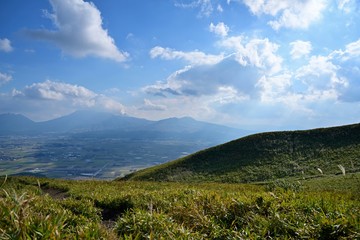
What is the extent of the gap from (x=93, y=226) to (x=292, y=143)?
5624 cm

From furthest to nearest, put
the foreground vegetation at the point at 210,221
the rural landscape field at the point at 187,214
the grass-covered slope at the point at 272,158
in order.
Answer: the grass-covered slope at the point at 272,158, the rural landscape field at the point at 187,214, the foreground vegetation at the point at 210,221

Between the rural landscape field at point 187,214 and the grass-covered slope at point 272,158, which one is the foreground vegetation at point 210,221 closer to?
the rural landscape field at point 187,214

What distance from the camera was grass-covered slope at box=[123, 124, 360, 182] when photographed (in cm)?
4516

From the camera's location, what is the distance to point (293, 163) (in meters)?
47.8

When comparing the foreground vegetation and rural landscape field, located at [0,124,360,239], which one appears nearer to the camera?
the foreground vegetation

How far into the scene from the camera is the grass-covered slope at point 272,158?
148 feet

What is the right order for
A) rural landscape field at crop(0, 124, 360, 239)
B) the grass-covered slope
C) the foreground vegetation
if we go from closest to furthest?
1. the foreground vegetation
2. rural landscape field at crop(0, 124, 360, 239)
3. the grass-covered slope

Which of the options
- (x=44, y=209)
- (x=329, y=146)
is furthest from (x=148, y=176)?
(x=44, y=209)

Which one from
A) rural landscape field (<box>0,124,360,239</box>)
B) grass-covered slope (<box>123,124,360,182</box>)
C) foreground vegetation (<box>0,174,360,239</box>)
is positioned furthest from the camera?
grass-covered slope (<box>123,124,360,182</box>)

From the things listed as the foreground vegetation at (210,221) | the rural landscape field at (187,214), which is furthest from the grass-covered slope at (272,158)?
the foreground vegetation at (210,221)

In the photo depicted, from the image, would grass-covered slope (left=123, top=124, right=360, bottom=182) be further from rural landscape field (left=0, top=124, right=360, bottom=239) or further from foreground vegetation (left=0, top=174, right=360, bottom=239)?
foreground vegetation (left=0, top=174, right=360, bottom=239)

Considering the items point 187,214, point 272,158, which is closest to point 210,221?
point 187,214

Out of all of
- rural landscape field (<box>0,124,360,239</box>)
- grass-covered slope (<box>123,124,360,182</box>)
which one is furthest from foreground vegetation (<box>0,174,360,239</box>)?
grass-covered slope (<box>123,124,360,182</box>)

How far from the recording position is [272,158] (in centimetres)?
5262
